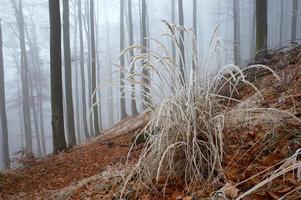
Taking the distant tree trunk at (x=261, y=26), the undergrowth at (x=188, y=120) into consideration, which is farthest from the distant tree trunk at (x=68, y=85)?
the undergrowth at (x=188, y=120)

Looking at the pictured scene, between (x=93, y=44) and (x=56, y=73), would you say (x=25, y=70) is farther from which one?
(x=56, y=73)

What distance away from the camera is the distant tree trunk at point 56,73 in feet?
28.8

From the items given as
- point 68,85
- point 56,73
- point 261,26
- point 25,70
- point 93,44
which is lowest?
point 25,70

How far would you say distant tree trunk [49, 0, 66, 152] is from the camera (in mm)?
8773

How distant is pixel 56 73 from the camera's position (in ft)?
29.3

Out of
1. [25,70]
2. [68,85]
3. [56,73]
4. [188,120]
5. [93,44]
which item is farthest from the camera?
[25,70]

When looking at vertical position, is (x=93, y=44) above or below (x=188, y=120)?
above

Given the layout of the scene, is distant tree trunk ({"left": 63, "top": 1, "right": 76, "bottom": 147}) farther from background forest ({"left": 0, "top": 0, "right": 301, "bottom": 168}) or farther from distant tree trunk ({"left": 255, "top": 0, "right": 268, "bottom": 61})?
distant tree trunk ({"left": 255, "top": 0, "right": 268, "bottom": 61})

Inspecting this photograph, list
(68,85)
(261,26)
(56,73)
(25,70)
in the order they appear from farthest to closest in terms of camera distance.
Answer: (25,70) → (68,85) → (56,73) → (261,26)

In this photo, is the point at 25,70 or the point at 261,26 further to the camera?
the point at 25,70

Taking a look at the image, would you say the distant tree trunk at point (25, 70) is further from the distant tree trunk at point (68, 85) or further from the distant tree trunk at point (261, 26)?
the distant tree trunk at point (261, 26)

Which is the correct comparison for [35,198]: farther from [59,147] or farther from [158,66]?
[59,147]

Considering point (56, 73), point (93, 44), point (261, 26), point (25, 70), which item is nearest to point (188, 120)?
point (261, 26)

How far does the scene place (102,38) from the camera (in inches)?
1690
